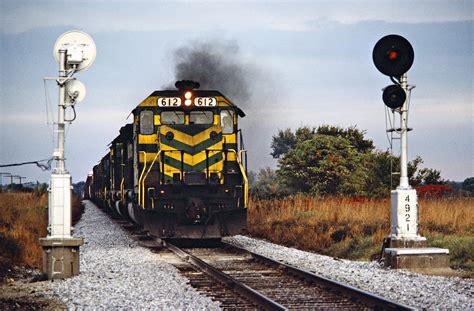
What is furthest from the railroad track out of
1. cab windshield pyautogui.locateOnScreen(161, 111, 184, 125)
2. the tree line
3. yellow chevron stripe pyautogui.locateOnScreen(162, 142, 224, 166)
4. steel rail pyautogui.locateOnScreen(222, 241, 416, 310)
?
the tree line

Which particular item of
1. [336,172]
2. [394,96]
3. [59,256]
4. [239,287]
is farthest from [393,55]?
[336,172]

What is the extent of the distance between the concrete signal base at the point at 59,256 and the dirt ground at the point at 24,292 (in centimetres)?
24

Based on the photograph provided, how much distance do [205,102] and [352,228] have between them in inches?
177

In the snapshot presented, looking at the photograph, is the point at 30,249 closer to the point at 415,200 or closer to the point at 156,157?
the point at 156,157

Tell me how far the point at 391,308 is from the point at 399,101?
520 centimetres

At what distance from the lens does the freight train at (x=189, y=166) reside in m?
16.0

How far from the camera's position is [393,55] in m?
12.3

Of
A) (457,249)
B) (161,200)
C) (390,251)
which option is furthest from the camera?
(161,200)

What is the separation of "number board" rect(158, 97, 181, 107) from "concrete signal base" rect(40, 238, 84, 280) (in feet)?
19.1

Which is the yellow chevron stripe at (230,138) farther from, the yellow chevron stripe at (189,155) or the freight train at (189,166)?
the yellow chevron stripe at (189,155)

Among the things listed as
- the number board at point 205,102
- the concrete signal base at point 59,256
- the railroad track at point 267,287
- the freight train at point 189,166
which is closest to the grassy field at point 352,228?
the freight train at point 189,166

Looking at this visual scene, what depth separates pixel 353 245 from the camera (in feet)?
49.2

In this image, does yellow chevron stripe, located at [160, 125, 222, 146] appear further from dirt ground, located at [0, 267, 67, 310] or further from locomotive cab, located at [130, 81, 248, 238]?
dirt ground, located at [0, 267, 67, 310]

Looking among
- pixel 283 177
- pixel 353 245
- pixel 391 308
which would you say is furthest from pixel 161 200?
pixel 283 177
